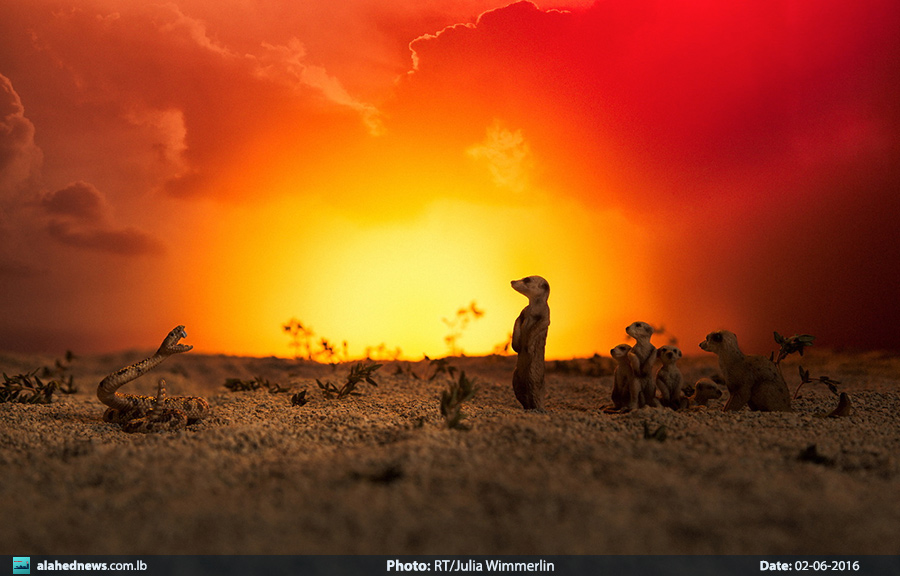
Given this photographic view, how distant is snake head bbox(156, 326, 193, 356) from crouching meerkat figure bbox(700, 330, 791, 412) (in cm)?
424

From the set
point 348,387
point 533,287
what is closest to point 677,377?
point 533,287

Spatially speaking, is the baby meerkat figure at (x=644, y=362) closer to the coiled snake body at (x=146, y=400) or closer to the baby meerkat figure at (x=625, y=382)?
the baby meerkat figure at (x=625, y=382)

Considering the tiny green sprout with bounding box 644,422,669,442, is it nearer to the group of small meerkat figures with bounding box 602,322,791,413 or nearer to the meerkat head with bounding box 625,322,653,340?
the group of small meerkat figures with bounding box 602,322,791,413

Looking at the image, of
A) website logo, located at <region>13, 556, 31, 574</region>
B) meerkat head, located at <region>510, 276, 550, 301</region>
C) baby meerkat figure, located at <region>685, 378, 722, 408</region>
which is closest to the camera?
website logo, located at <region>13, 556, 31, 574</region>

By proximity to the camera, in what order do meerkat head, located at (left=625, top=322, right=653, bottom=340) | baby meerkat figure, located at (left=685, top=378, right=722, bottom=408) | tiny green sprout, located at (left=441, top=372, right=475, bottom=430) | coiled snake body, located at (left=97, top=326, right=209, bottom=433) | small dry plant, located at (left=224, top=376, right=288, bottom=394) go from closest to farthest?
tiny green sprout, located at (left=441, top=372, right=475, bottom=430)
coiled snake body, located at (left=97, top=326, right=209, bottom=433)
meerkat head, located at (left=625, top=322, right=653, bottom=340)
baby meerkat figure, located at (left=685, top=378, right=722, bottom=408)
small dry plant, located at (left=224, top=376, right=288, bottom=394)

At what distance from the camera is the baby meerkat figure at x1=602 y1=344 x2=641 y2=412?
184 inches

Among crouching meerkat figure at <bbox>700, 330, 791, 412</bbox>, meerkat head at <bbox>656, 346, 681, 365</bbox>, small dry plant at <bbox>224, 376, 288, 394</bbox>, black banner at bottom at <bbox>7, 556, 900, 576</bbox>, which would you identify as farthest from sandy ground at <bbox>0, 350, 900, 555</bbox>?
small dry plant at <bbox>224, 376, 288, 394</bbox>

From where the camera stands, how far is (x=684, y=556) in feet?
6.38

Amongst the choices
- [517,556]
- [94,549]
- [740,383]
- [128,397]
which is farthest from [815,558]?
[128,397]

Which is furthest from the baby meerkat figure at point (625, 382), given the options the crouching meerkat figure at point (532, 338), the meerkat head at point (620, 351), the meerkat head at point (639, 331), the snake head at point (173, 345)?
the snake head at point (173, 345)

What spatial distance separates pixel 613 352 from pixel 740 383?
1.01 m

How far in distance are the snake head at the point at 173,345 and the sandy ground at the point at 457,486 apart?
59 centimetres

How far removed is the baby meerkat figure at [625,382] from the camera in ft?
15.3

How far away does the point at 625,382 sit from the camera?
188 inches
